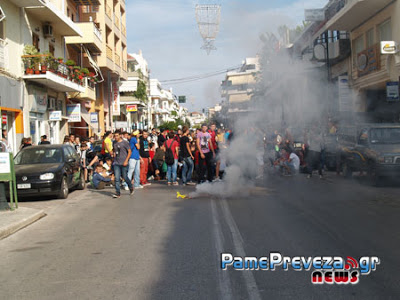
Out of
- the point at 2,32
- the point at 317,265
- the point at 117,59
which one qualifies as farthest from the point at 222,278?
the point at 117,59

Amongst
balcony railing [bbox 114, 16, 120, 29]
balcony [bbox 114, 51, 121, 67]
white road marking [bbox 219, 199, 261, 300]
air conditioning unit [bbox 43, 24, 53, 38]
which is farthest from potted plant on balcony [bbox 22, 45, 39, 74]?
balcony railing [bbox 114, 16, 120, 29]

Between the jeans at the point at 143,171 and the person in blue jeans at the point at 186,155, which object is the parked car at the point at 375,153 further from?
the jeans at the point at 143,171

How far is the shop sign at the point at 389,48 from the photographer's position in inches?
720

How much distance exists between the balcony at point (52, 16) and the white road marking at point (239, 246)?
1482 cm

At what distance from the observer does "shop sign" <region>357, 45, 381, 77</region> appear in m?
20.6

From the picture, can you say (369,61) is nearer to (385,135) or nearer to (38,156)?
(385,135)

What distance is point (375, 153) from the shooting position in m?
12.4

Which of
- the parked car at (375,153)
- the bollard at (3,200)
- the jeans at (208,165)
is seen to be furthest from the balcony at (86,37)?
the parked car at (375,153)

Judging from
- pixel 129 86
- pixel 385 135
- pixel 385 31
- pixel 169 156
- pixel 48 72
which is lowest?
pixel 169 156

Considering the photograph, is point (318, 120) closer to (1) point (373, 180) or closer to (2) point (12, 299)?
(1) point (373, 180)

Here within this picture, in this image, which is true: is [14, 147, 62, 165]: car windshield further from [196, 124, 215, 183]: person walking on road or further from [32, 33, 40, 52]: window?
[32, 33, 40, 52]: window

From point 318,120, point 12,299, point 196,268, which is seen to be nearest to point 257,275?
point 196,268

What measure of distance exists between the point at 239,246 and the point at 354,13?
18281 millimetres

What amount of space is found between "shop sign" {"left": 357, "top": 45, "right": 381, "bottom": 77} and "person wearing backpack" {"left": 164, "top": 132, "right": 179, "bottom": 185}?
11.8m
